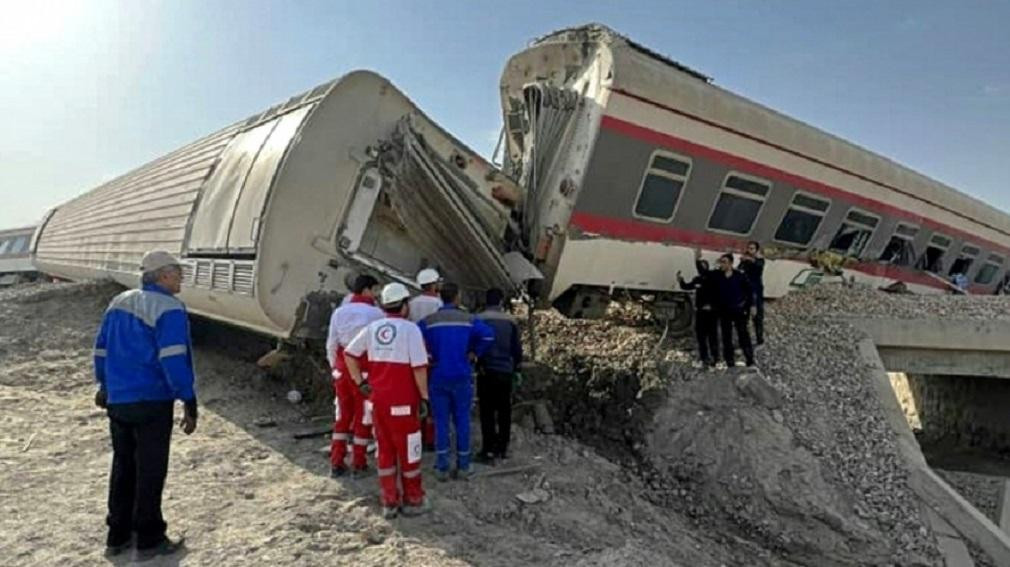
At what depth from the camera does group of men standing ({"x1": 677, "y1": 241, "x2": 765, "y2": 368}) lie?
7.40 m

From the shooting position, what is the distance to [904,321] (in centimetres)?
1025

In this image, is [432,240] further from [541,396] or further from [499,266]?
[541,396]

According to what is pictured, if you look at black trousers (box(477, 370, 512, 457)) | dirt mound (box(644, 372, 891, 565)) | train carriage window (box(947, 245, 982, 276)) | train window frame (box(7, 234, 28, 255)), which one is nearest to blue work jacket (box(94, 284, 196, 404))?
black trousers (box(477, 370, 512, 457))

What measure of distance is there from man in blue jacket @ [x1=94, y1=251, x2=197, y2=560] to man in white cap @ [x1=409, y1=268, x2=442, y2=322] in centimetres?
202

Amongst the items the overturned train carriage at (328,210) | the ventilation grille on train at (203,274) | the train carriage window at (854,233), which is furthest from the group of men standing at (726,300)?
the ventilation grille on train at (203,274)

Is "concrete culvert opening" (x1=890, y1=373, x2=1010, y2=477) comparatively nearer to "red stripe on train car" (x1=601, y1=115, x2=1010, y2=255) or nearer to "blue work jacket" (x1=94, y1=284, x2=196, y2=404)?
"red stripe on train car" (x1=601, y1=115, x2=1010, y2=255)

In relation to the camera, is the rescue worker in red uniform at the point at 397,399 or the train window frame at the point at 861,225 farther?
the train window frame at the point at 861,225

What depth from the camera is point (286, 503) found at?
180 inches

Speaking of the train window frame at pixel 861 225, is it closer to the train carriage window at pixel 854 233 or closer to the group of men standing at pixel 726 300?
the train carriage window at pixel 854 233

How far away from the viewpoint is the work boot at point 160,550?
382 cm

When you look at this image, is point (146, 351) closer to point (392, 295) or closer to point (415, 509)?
point (392, 295)

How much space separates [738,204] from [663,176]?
1.70 metres

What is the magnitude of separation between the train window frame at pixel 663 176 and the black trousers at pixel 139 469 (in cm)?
549

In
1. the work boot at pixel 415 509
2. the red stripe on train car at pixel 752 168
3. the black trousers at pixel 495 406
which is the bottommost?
the work boot at pixel 415 509
